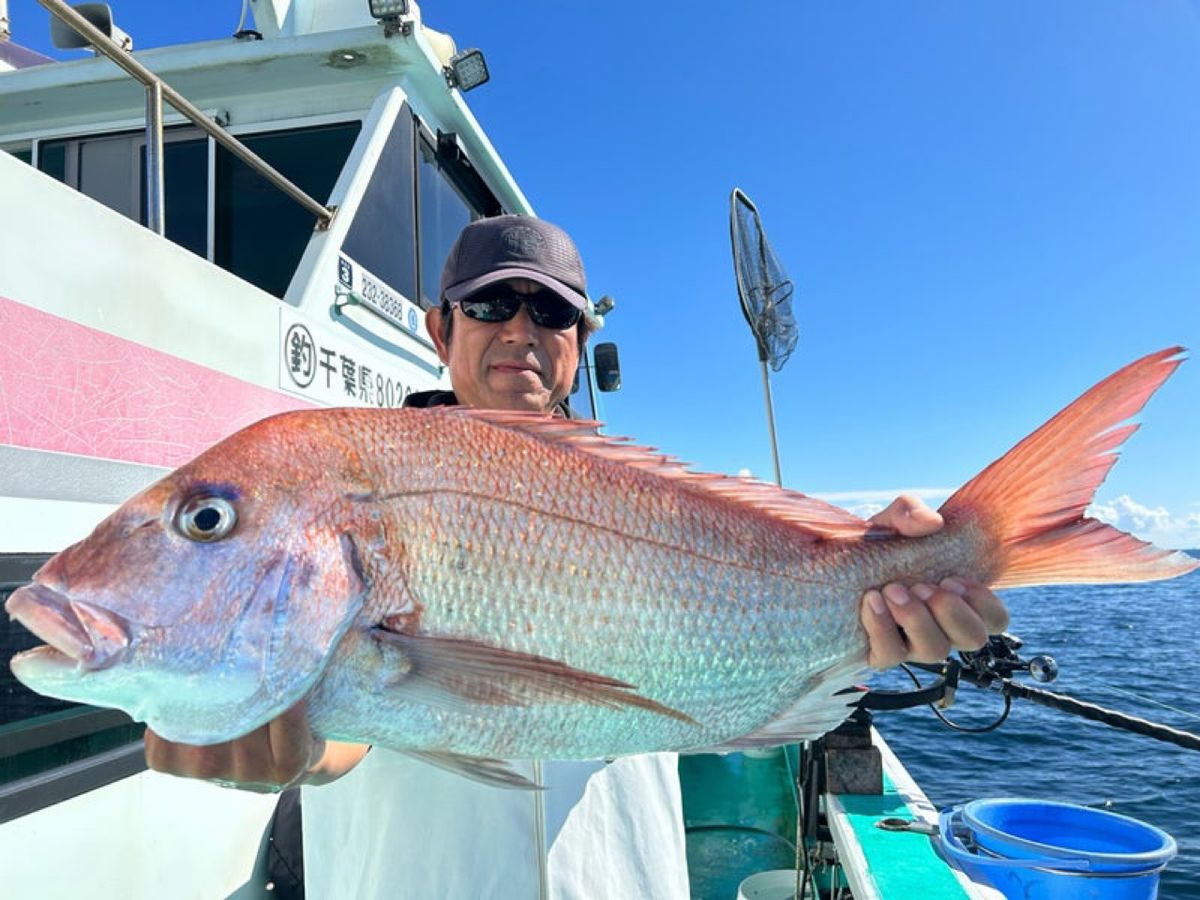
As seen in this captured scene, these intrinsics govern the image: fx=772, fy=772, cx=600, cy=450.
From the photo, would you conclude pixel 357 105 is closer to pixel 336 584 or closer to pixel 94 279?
pixel 94 279

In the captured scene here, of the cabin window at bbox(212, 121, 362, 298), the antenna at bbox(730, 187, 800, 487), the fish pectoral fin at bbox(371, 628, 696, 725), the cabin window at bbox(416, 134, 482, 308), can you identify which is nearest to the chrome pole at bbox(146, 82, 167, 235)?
the cabin window at bbox(212, 121, 362, 298)

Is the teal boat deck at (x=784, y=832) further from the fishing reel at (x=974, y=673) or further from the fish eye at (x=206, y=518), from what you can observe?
the fish eye at (x=206, y=518)

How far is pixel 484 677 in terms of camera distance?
3.90 ft

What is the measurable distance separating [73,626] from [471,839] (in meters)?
1.06

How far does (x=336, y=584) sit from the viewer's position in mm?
1139

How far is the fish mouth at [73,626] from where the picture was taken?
102cm

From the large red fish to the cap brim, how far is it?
73 cm

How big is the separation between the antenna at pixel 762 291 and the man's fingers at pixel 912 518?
2.94m

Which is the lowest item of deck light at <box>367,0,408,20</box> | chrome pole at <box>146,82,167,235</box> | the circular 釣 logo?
the circular 釣 logo

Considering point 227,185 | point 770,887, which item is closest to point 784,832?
point 770,887

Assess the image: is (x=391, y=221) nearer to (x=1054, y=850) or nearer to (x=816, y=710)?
(x=816, y=710)

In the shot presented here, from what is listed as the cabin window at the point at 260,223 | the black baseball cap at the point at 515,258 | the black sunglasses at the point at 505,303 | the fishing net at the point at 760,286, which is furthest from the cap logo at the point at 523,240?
the cabin window at the point at 260,223

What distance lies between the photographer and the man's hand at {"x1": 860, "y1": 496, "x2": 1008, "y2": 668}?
1456 mm

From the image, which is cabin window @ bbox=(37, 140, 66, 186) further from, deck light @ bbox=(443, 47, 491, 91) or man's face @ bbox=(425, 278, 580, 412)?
man's face @ bbox=(425, 278, 580, 412)
